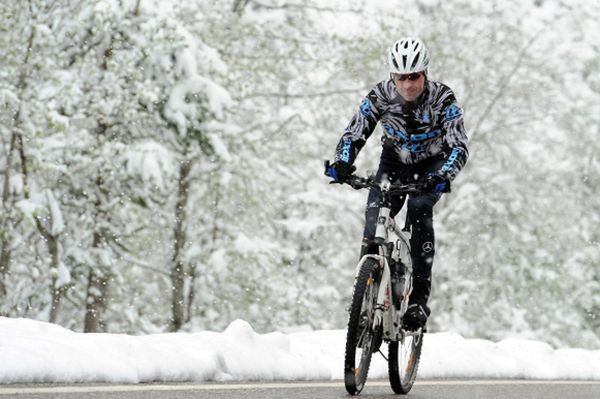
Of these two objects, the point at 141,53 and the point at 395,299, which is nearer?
the point at 395,299

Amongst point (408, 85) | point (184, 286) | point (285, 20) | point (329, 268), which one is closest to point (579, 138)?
point (329, 268)

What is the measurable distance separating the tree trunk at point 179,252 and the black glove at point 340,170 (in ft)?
43.9

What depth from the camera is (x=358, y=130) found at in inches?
244

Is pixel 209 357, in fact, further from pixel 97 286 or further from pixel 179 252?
pixel 179 252

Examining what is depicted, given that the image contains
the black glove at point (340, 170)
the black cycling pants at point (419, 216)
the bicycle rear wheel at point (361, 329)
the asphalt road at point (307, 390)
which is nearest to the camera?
the asphalt road at point (307, 390)

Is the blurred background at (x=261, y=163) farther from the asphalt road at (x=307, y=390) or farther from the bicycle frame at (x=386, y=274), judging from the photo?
the bicycle frame at (x=386, y=274)

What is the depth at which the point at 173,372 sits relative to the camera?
5727 millimetres

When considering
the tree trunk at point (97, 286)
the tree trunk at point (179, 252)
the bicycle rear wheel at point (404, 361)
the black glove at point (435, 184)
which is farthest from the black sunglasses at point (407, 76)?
the tree trunk at point (179, 252)

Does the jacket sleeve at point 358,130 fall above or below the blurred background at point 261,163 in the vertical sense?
below

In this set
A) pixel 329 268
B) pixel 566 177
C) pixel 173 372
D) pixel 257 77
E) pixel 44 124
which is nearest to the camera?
pixel 173 372

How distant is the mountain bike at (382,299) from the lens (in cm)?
559

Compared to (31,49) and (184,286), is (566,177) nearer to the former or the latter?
(184,286)

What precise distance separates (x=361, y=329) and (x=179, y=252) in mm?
13907

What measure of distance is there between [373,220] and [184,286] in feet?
46.2
